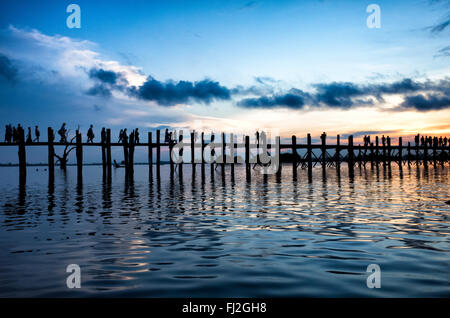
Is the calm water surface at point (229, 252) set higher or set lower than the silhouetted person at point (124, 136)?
lower

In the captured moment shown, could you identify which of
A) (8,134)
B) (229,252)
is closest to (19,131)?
(8,134)

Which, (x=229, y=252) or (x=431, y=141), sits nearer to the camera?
(x=229, y=252)

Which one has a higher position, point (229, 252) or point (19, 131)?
point (19, 131)

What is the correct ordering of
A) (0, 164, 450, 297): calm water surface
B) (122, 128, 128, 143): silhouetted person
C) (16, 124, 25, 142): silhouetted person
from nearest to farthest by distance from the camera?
(0, 164, 450, 297): calm water surface, (16, 124, 25, 142): silhouetted person, (122, 128, 128, 143): silhouetted person

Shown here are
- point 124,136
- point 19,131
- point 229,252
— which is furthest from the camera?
point 124,136

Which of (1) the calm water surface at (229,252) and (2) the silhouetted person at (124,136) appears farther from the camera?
(2) the silhouetted person at (124,136)

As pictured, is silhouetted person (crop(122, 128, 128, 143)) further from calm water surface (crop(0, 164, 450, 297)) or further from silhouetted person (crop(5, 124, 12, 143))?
calm water surface (crop(0, 164, 450, 297))

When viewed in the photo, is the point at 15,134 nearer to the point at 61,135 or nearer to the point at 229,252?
the point at 61,135

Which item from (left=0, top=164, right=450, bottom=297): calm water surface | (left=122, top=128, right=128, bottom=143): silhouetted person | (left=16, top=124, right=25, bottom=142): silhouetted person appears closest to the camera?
(left=0, top=164, right=450, bottom=297): calm water surface

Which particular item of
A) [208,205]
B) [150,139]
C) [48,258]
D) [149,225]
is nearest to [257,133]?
[150,139]

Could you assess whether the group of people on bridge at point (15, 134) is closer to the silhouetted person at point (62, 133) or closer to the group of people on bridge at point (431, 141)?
the silhouetted person at point (62, 133)

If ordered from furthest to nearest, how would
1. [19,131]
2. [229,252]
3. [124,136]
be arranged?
[124,136]
[19,131]
[229,252]

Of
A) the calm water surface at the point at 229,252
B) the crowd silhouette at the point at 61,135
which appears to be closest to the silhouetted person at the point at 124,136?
the crowd silhouette at the point at 61,135

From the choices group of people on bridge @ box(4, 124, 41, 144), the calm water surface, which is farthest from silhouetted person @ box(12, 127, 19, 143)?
the calm water surface
